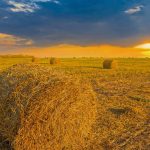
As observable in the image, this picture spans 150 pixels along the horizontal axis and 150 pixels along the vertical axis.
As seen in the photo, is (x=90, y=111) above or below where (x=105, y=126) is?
above

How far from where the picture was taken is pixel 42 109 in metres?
7.70

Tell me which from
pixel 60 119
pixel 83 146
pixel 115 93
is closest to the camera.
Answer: pixel 60 119

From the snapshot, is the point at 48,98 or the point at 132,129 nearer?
the point at 48,98

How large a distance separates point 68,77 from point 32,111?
135 cm

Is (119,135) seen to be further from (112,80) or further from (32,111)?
(112,80)

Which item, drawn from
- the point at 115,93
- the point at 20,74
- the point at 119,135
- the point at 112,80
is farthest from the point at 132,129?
the point at 112,80

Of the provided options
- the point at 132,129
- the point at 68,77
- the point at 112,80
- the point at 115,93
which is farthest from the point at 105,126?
the point at 112,80

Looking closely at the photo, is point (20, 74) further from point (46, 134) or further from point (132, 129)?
point (132, 129)

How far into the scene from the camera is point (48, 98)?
7.77 m

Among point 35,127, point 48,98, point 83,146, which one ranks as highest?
point 48,98

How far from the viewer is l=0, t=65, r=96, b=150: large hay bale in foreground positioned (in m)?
7.73

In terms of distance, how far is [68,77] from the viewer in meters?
8.52

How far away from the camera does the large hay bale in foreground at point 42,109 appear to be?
773 centimetres

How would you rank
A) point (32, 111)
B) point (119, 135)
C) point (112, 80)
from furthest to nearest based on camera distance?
point (112, 80) < point (119, 135) < point (32, 111)
